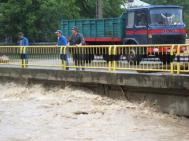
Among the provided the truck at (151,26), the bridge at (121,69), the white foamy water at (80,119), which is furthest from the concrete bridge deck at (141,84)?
the truck at (151,26)

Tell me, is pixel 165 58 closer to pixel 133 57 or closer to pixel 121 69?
pixel 133 57

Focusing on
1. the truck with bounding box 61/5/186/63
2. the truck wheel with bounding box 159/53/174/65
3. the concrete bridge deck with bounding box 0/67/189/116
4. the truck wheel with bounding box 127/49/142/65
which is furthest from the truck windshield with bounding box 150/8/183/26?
the truck wheel with bounding box 159/53/174/65

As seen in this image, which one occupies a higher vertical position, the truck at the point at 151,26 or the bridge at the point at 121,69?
the truck at the point at 151,26

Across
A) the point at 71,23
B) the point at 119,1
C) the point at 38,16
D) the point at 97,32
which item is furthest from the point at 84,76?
the point at 119,1

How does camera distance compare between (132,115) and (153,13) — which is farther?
(153,13)

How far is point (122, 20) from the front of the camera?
23.3 m

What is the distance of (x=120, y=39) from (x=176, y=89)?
9547 mm

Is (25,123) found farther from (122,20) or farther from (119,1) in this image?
(119,1)

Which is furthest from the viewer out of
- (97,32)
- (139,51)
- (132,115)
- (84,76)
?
(97,32)

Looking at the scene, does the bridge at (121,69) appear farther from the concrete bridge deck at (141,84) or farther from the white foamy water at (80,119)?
the white foamy water at (80,119)

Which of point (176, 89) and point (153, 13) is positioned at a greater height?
point (153, 13)

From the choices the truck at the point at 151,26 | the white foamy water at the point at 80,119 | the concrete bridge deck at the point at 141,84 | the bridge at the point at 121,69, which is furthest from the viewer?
the truck at the point at 151,26

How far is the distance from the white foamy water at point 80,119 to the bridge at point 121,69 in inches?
13.5

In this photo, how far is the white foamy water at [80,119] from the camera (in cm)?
1208
